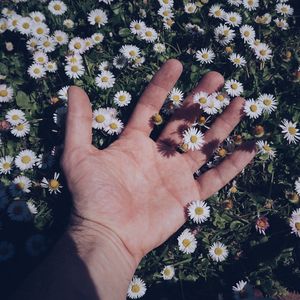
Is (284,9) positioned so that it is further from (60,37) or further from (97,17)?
(60,37)

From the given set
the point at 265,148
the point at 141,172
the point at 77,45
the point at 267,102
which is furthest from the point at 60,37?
the point at 265,148

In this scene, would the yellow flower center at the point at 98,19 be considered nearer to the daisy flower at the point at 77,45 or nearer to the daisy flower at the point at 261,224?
the daisy flower at the point at 77,45

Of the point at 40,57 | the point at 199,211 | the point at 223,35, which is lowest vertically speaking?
the point at 199,211

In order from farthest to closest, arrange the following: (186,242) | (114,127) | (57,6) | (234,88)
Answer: (57,6) → (234,88) → (114,127) → (186,242)

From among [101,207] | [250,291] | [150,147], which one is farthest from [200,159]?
[250,291]

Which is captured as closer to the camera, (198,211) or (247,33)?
(198,211)

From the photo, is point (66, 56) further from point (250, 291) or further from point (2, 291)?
point (250, 291)
